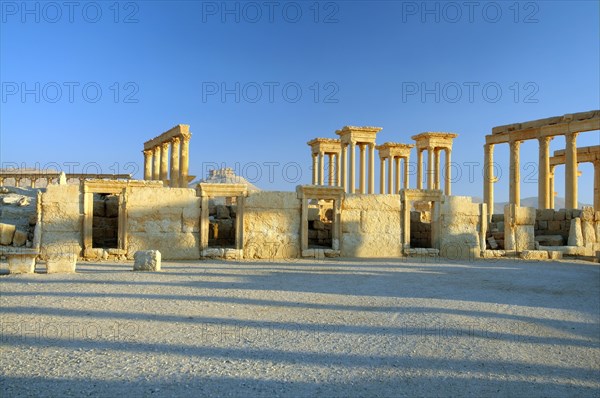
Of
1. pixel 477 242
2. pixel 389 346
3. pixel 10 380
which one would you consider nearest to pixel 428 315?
pixel 389 346

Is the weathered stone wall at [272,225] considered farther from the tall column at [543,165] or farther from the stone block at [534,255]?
the tall column at [543,165]

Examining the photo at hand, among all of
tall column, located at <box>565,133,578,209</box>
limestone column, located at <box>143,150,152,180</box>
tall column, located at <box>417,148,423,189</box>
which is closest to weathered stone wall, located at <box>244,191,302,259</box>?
tall column, located at <box>565,133,578,209</box>

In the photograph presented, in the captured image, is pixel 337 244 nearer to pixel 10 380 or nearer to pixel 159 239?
pixel 159 239

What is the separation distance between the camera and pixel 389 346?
5.61 metres

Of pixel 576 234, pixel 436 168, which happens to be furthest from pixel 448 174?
pixel 576 234

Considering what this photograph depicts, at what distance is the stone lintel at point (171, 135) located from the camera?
25.4 m

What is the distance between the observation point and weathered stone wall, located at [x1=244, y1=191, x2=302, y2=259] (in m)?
15.2

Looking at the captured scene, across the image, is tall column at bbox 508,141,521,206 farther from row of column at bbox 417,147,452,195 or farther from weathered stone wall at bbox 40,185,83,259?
weathered stone wall at bbox 40,185,83,259

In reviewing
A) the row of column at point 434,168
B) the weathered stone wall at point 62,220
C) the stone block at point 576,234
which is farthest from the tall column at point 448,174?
the weathered stone wall at point 62,220

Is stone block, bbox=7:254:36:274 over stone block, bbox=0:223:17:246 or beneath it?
beneath

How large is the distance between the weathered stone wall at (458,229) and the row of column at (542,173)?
29.1 feet

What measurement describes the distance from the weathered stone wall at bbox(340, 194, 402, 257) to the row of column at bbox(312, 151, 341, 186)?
16.8 metres

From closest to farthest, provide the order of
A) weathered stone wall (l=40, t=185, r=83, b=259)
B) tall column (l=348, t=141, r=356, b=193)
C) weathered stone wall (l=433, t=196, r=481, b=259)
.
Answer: weathered stone wall (l=40, t=185, r=83, b=259) → weathered stone wall (l=433, t=196, r=481, b=259) → tall column (l=348, t=141, r=356, b=193)

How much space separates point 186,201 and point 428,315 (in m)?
9.49
